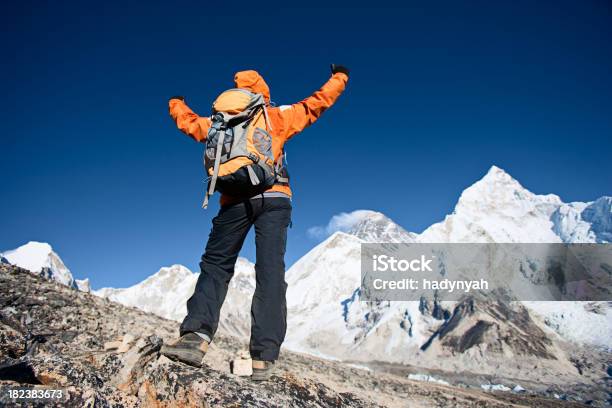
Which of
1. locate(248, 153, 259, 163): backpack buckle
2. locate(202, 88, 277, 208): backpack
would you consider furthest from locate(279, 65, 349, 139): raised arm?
locate(248, 153, 259, 163): backpack buckle

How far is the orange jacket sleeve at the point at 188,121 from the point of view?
475 cm

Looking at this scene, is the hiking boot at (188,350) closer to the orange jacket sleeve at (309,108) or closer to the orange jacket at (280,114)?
the orange jacket at (280,114)

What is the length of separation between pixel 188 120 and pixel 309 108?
1414 mm

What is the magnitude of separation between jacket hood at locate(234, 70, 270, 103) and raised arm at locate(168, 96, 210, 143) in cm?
56

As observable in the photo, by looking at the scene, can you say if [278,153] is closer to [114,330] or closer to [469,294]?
[114,330]

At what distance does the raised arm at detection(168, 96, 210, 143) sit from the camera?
4.75 m

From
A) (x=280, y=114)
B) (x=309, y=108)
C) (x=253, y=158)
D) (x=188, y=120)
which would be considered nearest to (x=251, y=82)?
(x=280, y=114)

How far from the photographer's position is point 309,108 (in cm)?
471

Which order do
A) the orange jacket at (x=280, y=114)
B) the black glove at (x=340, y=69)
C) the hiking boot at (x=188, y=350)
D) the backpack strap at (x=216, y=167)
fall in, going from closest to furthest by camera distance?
the hiking boot at (x=188, y=350), the backpack strap at (x=216, y=167), the orange jacket at (x=280, y=114), the black glove at (x=340, y=69)

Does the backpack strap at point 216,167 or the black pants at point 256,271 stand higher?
the backpack strap at point 216,167

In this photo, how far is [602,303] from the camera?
181 m

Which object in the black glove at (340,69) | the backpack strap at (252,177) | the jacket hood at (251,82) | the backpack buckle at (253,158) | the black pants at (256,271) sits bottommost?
the black pants at (256,271)

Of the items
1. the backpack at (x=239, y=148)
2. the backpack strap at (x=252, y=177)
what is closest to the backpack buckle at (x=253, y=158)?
→ the backpack at (x=239, y=148)

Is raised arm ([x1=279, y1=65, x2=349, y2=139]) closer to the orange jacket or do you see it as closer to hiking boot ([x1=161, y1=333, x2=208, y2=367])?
the orange jacket
